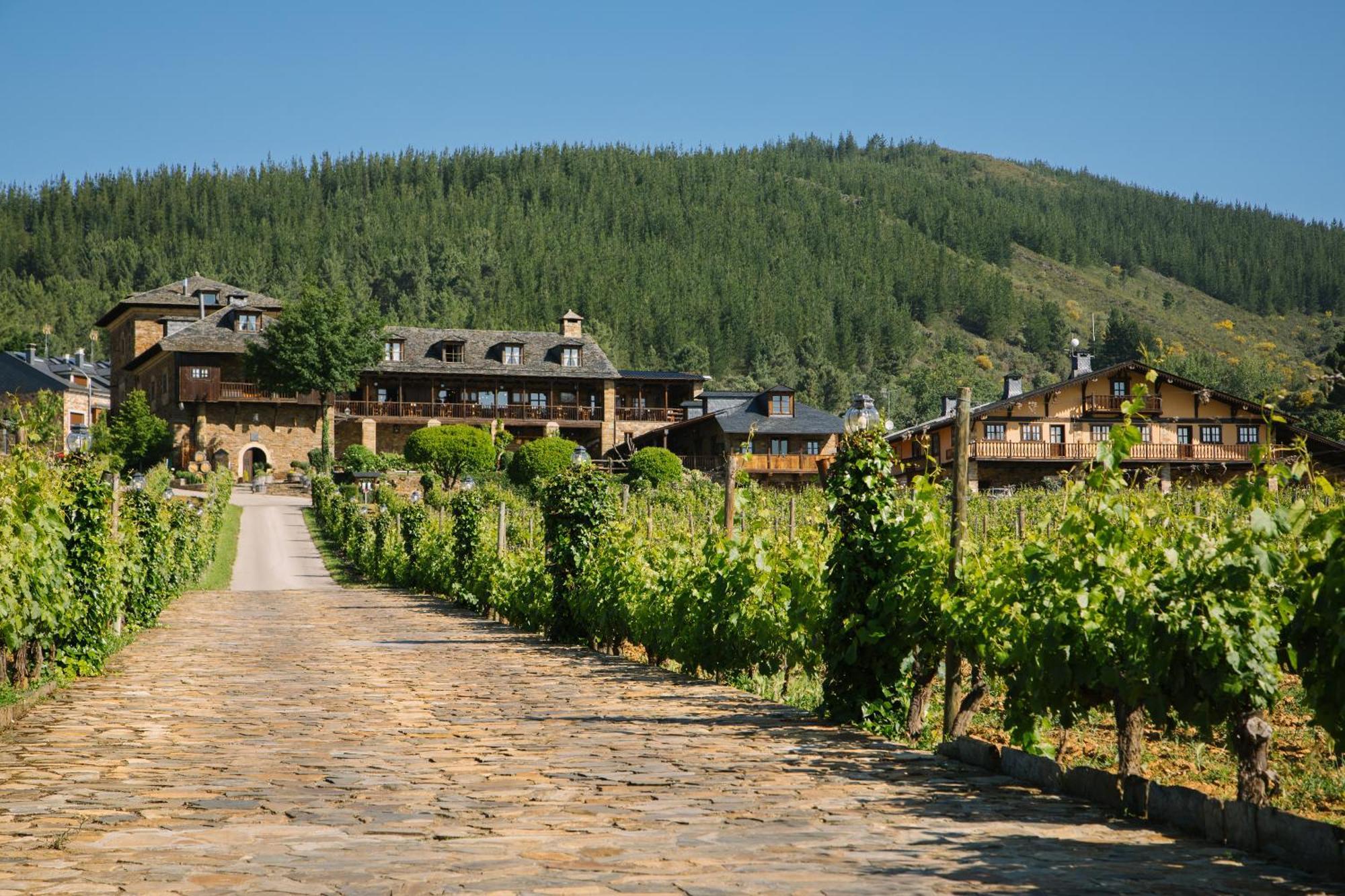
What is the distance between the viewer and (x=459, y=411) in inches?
2566

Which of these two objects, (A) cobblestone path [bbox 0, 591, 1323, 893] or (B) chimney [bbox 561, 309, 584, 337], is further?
(B) chimney [bbox 561, 309, 584, 337]

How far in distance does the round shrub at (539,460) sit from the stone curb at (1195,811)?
146 feet

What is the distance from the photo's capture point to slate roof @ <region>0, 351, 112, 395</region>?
246ft

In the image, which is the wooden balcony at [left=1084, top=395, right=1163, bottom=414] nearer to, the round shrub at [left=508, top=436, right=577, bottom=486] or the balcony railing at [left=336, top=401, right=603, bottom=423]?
the round shrub at [left=508, top=436, right=577, bottom=486]

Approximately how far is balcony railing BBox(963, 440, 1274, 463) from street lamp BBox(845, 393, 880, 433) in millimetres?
41061

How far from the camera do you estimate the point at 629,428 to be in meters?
67.4

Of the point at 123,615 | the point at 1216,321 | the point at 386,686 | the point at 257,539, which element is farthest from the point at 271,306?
the point at 1216,321

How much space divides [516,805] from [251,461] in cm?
6050

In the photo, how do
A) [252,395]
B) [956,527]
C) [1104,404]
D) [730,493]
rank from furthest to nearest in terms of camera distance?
[252,395] → [1104,404] → [730,493] → [956,527]

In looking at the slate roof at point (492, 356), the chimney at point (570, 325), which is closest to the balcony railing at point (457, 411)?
the slate roof at point (492, 356)

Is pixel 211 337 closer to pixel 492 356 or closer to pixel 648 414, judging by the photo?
pixel 492 356

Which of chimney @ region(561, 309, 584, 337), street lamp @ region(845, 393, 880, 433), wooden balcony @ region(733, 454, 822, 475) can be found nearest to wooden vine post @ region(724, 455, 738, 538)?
street lamp @ region(845, 393, 880, 433)

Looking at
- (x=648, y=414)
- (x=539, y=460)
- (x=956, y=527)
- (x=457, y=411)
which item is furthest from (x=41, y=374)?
(x=956, y=527)

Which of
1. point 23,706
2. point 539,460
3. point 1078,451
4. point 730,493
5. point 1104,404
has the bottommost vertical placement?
point 23,706
